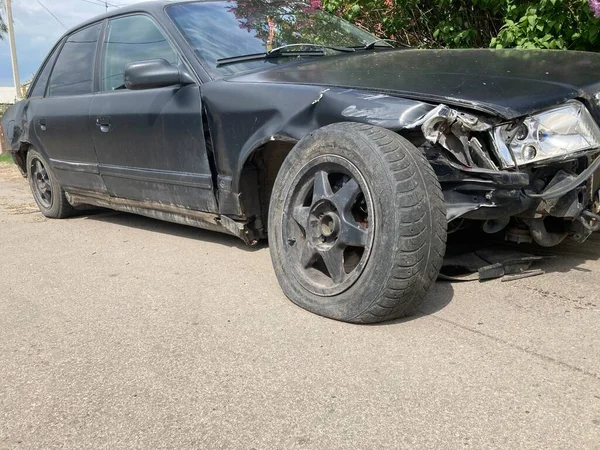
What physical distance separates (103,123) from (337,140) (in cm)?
231

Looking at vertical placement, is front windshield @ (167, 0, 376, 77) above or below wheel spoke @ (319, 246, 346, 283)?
above

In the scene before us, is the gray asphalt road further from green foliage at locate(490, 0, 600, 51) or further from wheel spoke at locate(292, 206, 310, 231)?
green foliage at locate(490, 0, 600, 51)

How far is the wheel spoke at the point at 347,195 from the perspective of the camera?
2.75 meters

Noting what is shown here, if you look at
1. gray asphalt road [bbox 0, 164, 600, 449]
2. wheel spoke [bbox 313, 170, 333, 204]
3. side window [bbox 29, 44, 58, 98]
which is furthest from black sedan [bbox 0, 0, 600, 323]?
side window [bbox 29, 44, 58, 98]

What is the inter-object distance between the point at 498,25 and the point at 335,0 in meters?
1.60

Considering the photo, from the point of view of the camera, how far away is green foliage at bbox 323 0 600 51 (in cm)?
457

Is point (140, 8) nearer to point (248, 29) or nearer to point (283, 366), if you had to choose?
point (248, 29)

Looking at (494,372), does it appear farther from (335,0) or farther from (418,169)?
(335,0)

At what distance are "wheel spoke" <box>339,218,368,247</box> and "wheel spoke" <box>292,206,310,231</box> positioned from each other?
257mm

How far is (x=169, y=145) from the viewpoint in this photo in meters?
3.90

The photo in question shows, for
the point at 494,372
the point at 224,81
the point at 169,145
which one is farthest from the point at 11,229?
the point at 494,372

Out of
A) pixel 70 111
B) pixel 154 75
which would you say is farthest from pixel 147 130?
pixel 70 111

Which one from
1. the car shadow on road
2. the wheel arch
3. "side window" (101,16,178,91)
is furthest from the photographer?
the car shadow on road

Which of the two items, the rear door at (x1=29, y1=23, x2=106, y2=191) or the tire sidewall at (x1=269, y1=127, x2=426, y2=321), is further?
the rear door at (x1=29, y1=23, x2=106, y2=191)
